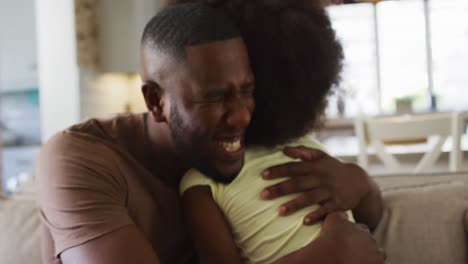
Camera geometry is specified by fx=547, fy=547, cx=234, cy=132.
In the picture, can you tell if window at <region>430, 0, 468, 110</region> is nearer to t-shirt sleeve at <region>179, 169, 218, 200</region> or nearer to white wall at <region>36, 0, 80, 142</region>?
white wall at <region>36, 0, 80, 142</region>

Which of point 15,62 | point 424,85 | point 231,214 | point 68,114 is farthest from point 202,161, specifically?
point 424,85

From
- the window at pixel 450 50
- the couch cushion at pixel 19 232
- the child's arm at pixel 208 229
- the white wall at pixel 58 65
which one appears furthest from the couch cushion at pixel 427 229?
the window at pixel 450 50

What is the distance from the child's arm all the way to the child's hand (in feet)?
0.33

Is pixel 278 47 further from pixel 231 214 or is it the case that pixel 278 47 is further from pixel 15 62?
pixel 15 62

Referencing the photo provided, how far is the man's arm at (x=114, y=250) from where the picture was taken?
2.79 feet

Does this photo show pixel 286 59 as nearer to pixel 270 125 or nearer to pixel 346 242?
pixel 270 125

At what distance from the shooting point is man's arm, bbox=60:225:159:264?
2.79ft

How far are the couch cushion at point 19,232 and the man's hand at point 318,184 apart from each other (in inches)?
25.0

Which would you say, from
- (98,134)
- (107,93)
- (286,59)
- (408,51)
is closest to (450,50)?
(408,51)

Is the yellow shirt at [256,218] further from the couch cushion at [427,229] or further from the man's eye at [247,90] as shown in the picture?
the couch cushion at [427,229]

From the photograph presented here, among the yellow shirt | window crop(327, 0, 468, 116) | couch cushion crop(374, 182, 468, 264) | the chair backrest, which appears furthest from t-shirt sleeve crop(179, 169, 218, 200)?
window crop(327, 0, 468, 116)

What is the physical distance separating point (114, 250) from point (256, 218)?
0.30 meters

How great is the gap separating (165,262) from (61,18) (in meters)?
3.00

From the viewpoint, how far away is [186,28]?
101 centimetres
